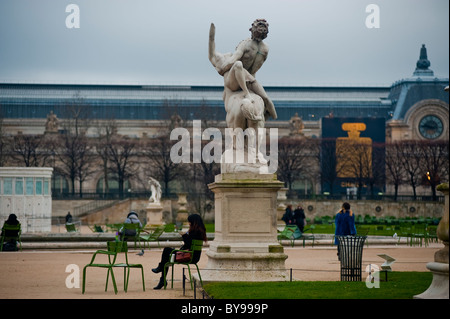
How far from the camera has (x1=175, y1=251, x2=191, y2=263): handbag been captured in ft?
41.3

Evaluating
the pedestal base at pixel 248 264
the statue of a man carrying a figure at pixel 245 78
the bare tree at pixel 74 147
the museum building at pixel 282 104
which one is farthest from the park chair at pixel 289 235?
the museum building at pixel 282 104

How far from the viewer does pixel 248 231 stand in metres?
12.5

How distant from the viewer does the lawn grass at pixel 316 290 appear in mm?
10336

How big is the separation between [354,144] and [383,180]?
3927 millimetres

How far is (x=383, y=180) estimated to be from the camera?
72.3 m

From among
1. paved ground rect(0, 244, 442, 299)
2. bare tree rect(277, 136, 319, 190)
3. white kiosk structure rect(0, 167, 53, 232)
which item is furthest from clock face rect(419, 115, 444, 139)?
paved ground rect(0, 244, 442, 299)

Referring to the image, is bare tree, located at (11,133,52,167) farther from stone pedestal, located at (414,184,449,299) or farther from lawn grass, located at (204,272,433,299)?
stone pedestal, located at (414,184,449,299)

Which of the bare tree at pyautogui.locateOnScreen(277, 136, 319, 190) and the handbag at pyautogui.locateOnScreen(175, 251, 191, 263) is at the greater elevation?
the bare tree at pyautogui.locateOnScreen(277, 136, 319, 190)

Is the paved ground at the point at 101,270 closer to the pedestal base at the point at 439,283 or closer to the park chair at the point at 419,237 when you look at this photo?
the park chair at the point at 419,237

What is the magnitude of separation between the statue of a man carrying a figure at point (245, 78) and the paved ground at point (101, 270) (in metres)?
2.64

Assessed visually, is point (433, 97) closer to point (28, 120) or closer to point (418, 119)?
point (418, 119)

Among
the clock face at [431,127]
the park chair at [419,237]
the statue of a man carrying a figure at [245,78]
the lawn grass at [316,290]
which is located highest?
the clock face at [431,127]

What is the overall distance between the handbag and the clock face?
251 ft
